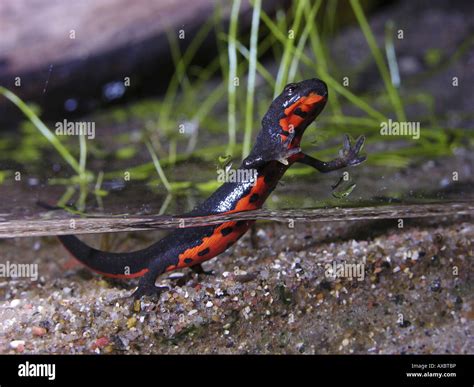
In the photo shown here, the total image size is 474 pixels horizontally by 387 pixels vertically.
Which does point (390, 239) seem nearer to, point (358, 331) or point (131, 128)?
point (358, 331)

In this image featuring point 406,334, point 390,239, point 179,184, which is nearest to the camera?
point 406,334

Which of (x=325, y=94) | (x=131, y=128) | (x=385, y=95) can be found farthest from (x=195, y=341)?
(x=385, y=95)

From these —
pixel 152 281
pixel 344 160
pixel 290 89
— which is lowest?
pixel 152 281

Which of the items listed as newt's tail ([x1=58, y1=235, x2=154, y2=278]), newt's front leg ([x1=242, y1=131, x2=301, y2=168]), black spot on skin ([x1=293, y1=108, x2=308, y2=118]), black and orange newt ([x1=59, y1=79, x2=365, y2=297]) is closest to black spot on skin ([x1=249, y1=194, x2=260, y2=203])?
black and orange newt ([x1=59, y1=79, x2=365, y2=297])

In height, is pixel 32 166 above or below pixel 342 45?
below

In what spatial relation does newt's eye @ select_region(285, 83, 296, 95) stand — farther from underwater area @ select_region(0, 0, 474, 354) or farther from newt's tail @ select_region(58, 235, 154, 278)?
newt's tail @ select_region(58, 235, 154, 278)

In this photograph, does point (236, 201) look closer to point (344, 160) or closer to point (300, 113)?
point (300, 113)

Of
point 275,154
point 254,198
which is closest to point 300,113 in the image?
point 275,154
